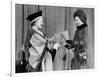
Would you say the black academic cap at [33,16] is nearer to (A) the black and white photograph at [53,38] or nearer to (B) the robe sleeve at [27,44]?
(A) the black and white photograph at [53,38]

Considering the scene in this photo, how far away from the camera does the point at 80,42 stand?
5.90 ft

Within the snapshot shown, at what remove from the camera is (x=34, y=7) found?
65.8 inches

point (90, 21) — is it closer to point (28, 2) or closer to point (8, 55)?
point (28, 2)

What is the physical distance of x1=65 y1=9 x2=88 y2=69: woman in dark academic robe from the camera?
178 centimetres

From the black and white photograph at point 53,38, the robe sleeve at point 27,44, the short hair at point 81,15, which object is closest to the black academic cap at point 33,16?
the black and white photograph at point 53,38

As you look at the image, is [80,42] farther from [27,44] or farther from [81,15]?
[27,44]

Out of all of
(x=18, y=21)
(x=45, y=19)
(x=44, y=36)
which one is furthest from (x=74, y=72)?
(x=18, y=21)

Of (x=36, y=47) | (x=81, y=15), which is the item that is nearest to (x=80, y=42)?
(x=81, y=15)

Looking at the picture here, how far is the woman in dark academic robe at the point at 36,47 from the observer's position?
1.67 meters

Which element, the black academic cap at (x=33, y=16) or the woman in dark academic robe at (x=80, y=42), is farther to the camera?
the woman in dark academic robe at (x=80, y=42)

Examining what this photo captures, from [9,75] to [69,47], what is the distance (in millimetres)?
541

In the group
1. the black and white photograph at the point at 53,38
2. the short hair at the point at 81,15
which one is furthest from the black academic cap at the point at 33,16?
the short hair at the point at 81,15

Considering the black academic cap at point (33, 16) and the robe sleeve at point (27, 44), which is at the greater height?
the black academic cap at point (33, 16)

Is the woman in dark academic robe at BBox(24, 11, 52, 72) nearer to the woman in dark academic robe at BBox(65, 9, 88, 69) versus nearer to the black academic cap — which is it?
the black academic cap
